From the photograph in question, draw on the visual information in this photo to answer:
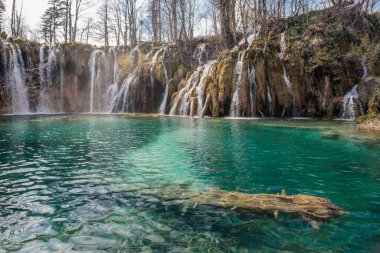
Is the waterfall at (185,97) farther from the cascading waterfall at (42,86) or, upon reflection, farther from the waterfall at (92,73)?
the cascading waterfall at (42,86)

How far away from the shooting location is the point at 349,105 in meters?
21.9

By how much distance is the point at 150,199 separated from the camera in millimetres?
5469

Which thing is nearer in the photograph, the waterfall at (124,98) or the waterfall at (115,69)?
the waterfall at (124,98)

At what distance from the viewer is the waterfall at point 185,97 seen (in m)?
26.3

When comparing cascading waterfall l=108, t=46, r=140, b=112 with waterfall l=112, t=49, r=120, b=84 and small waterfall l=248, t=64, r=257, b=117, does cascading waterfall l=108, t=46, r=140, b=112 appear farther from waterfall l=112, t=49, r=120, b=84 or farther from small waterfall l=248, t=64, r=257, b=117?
small waterfall l=248, t=64, r=257, b=117

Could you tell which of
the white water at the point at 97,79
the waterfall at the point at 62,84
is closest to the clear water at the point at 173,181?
the white water at the point at 97,79

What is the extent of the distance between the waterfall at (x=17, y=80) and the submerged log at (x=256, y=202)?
96.1 feet

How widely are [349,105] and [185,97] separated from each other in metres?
12.8

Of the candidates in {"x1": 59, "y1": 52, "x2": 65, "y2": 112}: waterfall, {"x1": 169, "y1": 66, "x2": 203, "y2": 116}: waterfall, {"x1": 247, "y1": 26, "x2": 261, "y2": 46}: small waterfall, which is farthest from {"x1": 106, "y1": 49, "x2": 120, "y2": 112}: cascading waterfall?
{"x1": 247, "y1": 26, "x2": 261, "y2": 46}: small waterfall

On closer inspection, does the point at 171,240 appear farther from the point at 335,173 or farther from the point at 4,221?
the point at 335,173

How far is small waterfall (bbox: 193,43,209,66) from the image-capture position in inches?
1328

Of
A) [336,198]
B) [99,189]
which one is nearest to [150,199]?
[99,189]

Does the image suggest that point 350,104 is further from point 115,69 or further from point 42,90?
point 42,90

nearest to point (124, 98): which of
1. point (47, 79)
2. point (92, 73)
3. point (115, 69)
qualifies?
point (115, 69)
